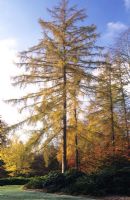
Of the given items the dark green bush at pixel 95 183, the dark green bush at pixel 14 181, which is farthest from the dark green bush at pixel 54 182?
the dark green bush at pixel 14 181

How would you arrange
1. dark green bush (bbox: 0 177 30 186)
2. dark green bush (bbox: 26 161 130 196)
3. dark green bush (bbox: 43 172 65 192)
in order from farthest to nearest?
dark green bush (bbox: 0 177 30 186) → dark green bush (bbox: 43 172 65 192) → dark green bush (bbox: 26 161 130 196)

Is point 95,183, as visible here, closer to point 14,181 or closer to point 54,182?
point 54,182

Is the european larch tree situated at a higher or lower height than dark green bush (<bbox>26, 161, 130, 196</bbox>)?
higher

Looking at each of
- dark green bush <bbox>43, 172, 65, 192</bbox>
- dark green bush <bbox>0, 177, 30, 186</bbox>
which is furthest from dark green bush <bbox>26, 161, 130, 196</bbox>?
dark green bush <bbox>0, 177, 30, 186</bbox>

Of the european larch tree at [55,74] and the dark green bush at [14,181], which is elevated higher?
the european larch tree at [55,74]

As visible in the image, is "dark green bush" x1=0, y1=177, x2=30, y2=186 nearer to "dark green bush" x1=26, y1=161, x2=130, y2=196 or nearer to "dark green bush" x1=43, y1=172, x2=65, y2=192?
"dark green bush" x1=43, y1=172, x2=65, y2=192

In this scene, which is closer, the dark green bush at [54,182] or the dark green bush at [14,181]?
the dark green bush at [54,182]

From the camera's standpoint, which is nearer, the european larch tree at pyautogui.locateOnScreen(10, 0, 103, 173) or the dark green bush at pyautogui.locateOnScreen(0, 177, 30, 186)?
the european larch tree at pyautogui.locateOnScreen(10, 0, 103, 173)

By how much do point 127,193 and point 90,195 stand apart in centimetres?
161

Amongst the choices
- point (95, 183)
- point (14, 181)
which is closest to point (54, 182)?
point (95, 183)

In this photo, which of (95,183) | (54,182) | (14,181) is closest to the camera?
(95,183)

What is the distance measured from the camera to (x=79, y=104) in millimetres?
22625

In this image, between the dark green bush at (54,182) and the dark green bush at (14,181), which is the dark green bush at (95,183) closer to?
the dark green bush at (54,182)

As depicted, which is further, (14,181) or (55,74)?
(14,181)
